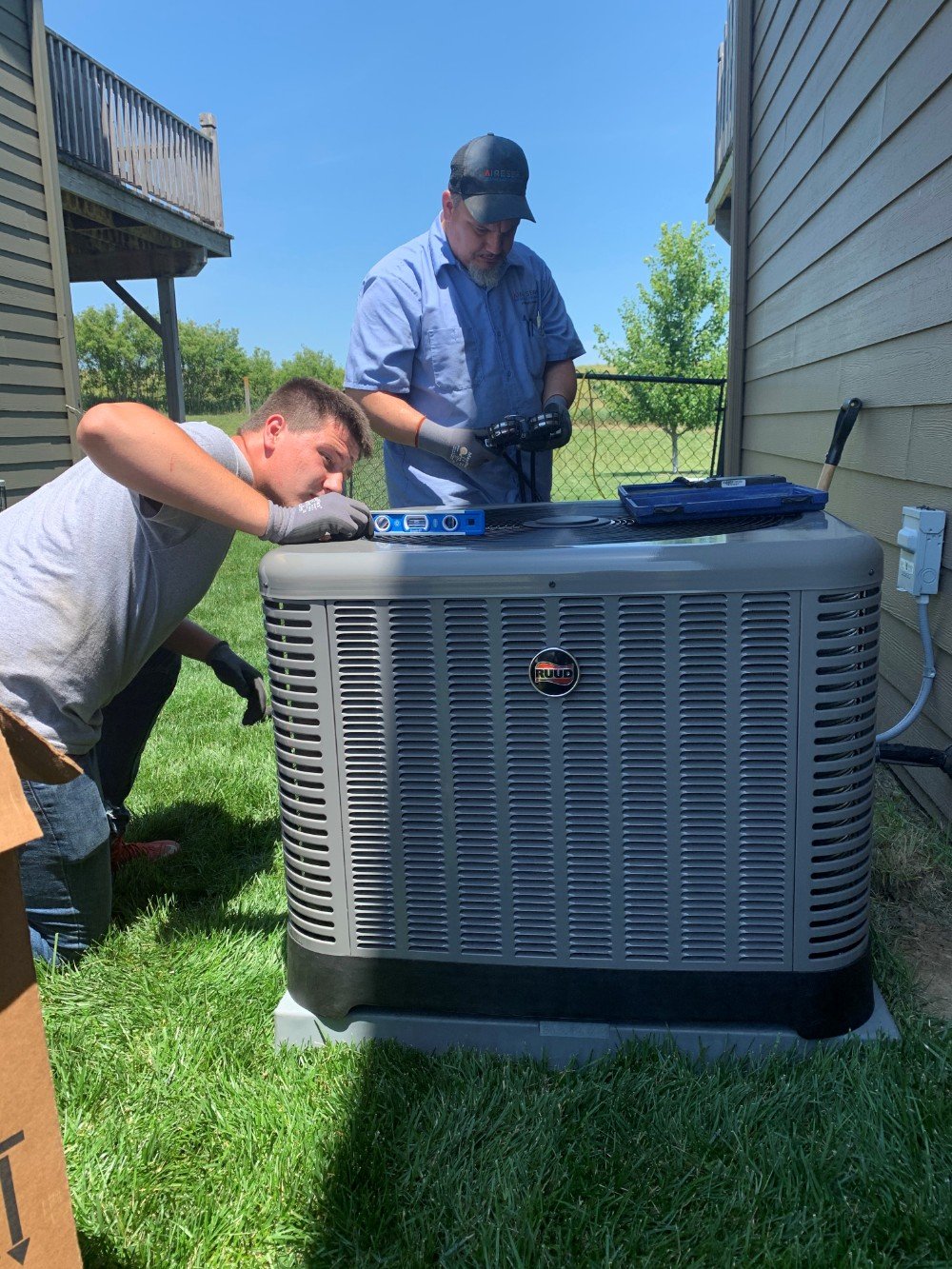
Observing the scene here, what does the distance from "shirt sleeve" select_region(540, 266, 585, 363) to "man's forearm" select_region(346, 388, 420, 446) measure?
52 cm

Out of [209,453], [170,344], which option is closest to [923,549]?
[209,453]

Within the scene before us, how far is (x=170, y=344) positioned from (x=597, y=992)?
1232cm

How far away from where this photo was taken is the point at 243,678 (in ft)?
7.93

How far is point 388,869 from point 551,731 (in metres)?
0.35

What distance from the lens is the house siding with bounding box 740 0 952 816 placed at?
8.15 feet

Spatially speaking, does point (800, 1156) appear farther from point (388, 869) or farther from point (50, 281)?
point (50, 281)

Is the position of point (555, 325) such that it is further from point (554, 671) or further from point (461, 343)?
point (554, 671)

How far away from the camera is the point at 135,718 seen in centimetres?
253

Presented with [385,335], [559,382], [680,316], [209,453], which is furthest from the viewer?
[680,316]

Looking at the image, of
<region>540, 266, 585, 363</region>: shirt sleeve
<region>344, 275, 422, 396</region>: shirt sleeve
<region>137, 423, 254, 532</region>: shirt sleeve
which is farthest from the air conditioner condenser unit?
<region>540, 266, 585, 363</region>: shirt sleeve

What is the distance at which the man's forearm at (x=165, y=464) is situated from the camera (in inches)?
64.3

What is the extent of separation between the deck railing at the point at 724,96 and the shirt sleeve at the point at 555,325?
4291mm

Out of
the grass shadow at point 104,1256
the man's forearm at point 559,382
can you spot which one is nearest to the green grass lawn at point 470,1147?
the grass shadow at point 104,1256

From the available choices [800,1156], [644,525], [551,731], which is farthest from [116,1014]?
[644,525]
